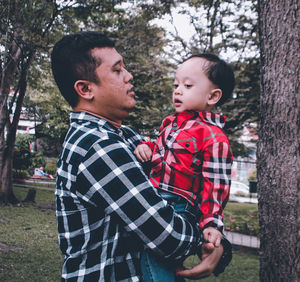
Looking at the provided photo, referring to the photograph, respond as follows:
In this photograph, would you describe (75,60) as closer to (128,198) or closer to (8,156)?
(128,198)

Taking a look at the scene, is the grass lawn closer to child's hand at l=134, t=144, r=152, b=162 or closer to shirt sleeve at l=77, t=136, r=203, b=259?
child's hand at l=134, t=144, r=152, b=162

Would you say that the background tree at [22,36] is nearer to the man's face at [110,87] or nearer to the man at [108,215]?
the man's face at [110,87]

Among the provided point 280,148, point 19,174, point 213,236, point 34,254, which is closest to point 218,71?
point 213,236

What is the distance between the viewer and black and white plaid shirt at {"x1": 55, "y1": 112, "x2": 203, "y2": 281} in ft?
4.07

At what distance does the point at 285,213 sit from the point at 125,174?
206cm

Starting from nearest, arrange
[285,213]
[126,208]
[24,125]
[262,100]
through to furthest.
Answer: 1. [126,208]
2. [285,213]
3. [262,100]
4. [24,125]

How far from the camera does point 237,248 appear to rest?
849 centimetres

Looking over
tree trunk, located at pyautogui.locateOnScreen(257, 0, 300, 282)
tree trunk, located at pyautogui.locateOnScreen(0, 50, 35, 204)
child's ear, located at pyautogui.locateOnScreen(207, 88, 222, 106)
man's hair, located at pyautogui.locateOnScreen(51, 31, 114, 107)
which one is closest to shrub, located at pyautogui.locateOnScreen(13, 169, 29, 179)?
tree trunk, located at pyautogui.locateOnScreen(0, 50, 35, 204)

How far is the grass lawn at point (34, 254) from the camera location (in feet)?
18.9

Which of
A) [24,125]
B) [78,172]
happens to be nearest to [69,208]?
Answer: [78,172]

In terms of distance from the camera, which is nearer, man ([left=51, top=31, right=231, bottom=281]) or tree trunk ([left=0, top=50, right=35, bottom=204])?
man ([left=51, top=31, right=231, bottom=281])

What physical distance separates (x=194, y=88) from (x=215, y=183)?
2.05ft

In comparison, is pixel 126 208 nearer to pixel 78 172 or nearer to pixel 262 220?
pixel 78 172

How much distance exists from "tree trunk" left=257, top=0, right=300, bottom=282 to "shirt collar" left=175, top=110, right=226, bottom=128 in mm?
1290
